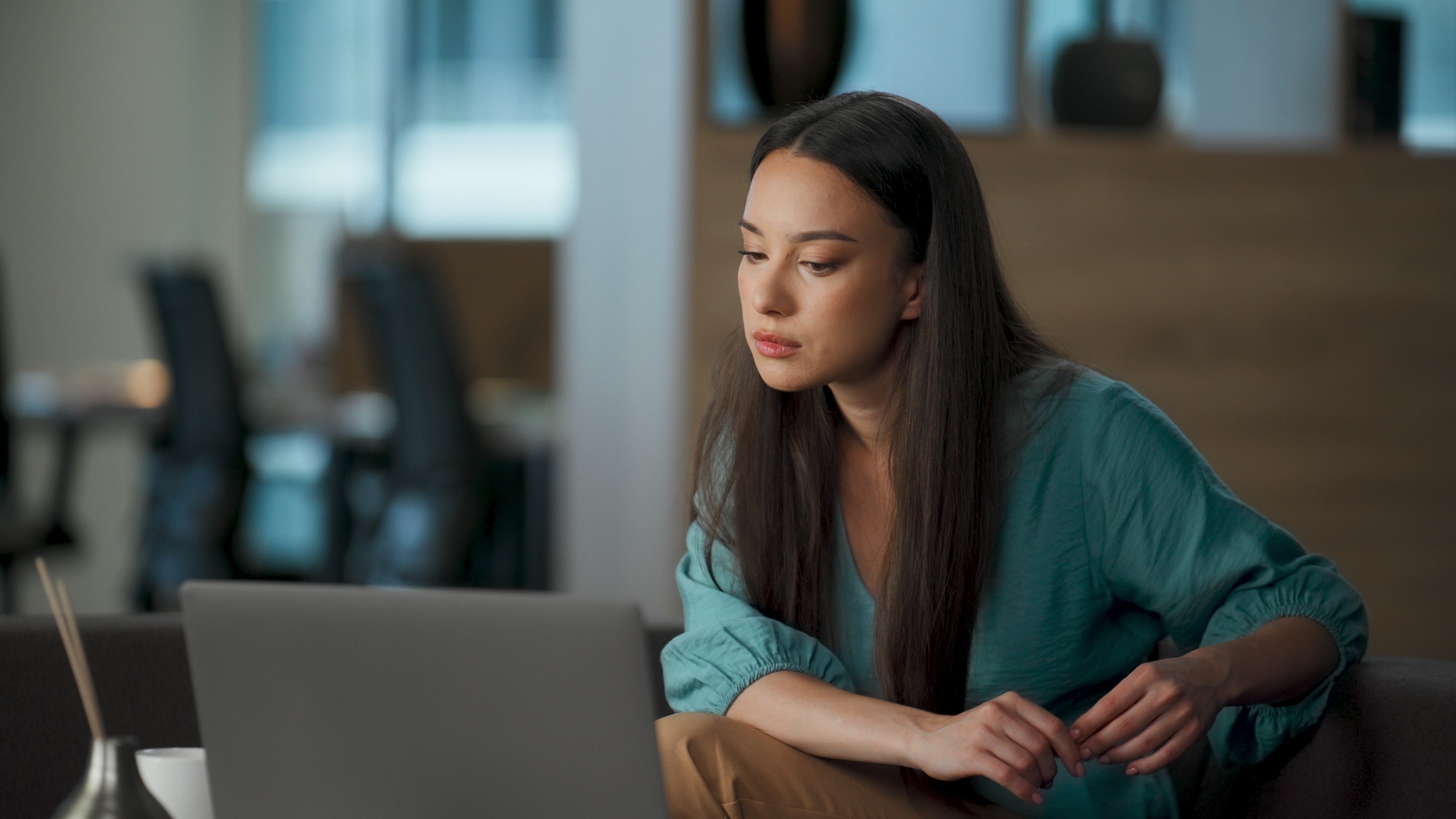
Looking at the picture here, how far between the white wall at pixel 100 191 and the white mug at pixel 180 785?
4393 mm

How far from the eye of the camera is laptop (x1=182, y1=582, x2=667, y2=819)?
2.99 feet

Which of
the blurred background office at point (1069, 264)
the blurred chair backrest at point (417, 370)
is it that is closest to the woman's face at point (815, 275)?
the blurred background office at point (1069, 264)

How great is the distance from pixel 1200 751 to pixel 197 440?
3456 millimetres

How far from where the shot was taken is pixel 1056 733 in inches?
41.9

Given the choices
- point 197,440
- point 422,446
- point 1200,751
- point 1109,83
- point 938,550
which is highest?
point 1109,83

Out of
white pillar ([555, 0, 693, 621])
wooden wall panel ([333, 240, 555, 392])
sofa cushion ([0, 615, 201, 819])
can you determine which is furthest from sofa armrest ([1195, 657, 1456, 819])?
wooden wall panel ([333, 240, 555, 392])

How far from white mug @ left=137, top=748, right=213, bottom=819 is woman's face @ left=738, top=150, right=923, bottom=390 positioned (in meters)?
0.52

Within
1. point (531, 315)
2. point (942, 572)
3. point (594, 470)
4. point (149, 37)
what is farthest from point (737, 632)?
point (149, 37)

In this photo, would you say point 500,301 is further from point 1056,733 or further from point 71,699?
point 1056,733

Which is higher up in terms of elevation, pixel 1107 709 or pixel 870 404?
pixel 870 404

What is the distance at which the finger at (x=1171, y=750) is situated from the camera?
1.09 metres

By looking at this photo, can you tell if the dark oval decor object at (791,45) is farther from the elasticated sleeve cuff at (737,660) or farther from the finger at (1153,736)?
the finger at (1153,736)

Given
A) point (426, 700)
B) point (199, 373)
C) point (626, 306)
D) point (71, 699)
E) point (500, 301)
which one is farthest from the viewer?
point (500, 301)

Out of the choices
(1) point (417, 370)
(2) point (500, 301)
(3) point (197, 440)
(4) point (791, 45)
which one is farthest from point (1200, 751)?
(2) point (500, 301)
